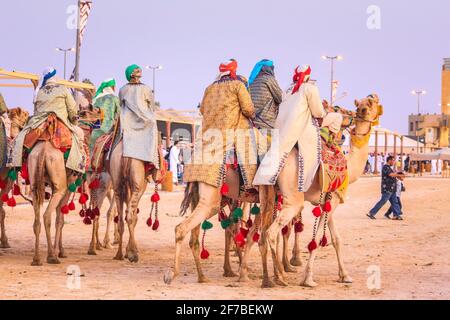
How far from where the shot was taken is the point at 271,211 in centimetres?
1080

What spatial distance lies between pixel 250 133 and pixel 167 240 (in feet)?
20.2

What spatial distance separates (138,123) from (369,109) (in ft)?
11.4

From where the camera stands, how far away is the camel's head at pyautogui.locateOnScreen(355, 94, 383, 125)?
11.6m

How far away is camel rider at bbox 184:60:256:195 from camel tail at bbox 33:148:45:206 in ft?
8.62

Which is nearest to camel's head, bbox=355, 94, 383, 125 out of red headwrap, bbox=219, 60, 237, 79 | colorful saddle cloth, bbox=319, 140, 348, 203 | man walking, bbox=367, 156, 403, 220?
colorful saddle cloth, bbox=319, 140, 348, 203

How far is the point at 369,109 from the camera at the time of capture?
11.7m

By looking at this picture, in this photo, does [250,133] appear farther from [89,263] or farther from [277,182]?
[89,263]

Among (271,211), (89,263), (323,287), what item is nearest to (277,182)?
(271,211)

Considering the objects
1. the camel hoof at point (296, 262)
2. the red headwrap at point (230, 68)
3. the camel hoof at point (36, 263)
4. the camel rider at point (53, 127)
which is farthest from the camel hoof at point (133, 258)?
the red headwrap at point (230, 68)

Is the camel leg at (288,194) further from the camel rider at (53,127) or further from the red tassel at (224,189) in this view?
the camel rider at (53,127)

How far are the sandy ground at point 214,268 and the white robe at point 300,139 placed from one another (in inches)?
52.6

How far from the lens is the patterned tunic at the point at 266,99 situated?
11703 millimetres

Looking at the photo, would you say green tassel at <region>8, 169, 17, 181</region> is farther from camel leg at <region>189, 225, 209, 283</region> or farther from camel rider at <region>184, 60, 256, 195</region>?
camel leg at <region>189, 225, 209, 283</region>

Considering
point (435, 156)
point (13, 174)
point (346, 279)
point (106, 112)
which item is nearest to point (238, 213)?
point (346, 279)
